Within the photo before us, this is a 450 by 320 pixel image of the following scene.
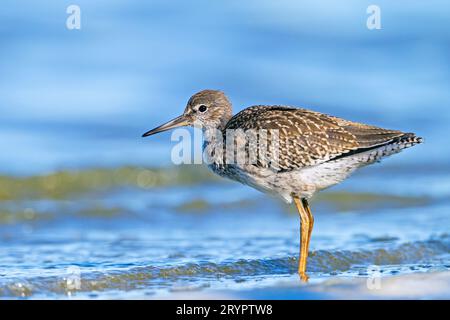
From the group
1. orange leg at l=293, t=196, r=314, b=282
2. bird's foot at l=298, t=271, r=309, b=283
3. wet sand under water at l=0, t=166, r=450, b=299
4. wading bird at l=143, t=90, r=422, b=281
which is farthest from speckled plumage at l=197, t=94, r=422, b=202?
wet sand under water at l=0, t=166, r=450, b=299

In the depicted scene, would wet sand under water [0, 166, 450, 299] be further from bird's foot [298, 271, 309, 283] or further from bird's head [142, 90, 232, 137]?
bird's head [142, 90, 232, 137]

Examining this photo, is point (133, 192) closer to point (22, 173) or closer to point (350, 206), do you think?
point (22, 173)

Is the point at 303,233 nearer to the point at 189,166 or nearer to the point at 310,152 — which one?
the point at 310,152

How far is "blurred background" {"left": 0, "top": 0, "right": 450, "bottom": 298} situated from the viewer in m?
8.74

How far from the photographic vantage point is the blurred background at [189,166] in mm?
8742

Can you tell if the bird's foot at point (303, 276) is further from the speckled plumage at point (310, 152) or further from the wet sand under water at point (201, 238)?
the speckled plumage at point (310, 152)

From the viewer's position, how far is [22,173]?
13477 mm

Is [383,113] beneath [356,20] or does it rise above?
beneath

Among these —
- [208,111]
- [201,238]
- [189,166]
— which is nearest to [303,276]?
[208,111]

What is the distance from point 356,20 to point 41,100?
7.97 m

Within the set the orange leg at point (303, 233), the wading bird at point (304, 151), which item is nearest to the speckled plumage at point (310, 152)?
the wading bird at point (304, 151)

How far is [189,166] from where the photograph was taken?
1389 cm
